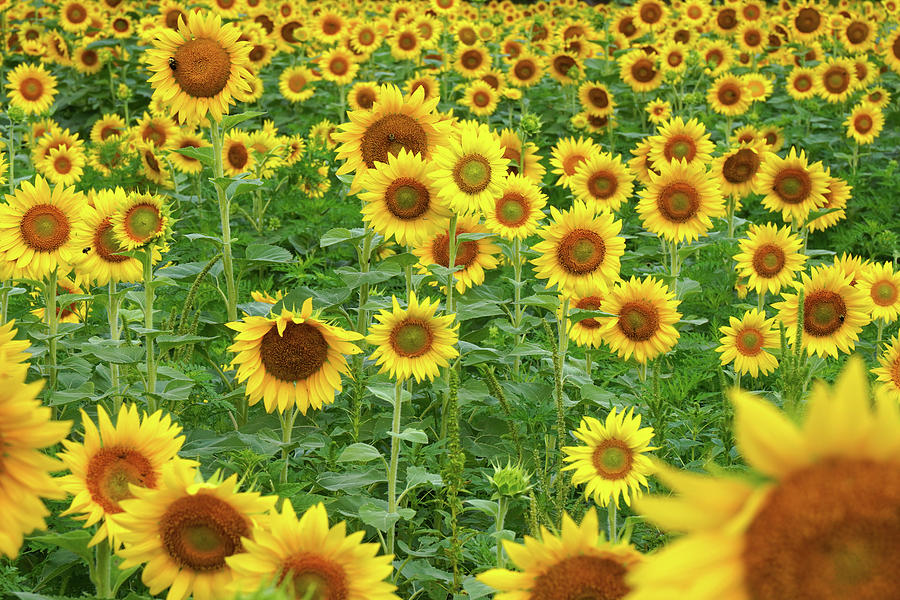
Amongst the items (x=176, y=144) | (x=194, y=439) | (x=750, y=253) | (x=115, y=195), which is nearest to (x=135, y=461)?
(x=194, y=439)

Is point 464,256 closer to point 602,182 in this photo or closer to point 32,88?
point 602,182

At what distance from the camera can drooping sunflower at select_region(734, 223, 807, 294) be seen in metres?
4.49

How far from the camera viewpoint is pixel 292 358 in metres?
2.74

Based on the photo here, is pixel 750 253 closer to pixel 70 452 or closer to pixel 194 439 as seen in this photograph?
pixel 194 439

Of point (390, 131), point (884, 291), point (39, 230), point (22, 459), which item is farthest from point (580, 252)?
point (22, 459)

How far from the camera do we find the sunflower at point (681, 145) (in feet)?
16.6

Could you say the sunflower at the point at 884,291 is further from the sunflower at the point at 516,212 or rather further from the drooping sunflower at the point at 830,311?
the sunflower at the point at 516,212

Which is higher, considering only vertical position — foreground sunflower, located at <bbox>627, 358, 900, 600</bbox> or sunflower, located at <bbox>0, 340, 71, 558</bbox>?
sunflower, located at <bbox>0, 340, 71, 558</bbox>

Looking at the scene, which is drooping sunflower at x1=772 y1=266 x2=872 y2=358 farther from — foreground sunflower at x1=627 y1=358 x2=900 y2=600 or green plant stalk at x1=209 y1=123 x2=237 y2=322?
foreground sunflower at x1=627 y1=358 x2=900 y2=600

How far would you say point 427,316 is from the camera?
2908 millimetres

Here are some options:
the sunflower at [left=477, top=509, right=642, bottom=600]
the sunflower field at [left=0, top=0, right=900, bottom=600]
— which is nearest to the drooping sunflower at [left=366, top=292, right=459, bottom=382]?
the sunflower field at [left=0, top=0, right=900, bottom=600]

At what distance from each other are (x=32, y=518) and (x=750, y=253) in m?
3.86

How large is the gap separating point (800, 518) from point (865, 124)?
7387mm

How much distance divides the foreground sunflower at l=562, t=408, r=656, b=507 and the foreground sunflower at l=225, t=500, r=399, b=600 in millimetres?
1119
